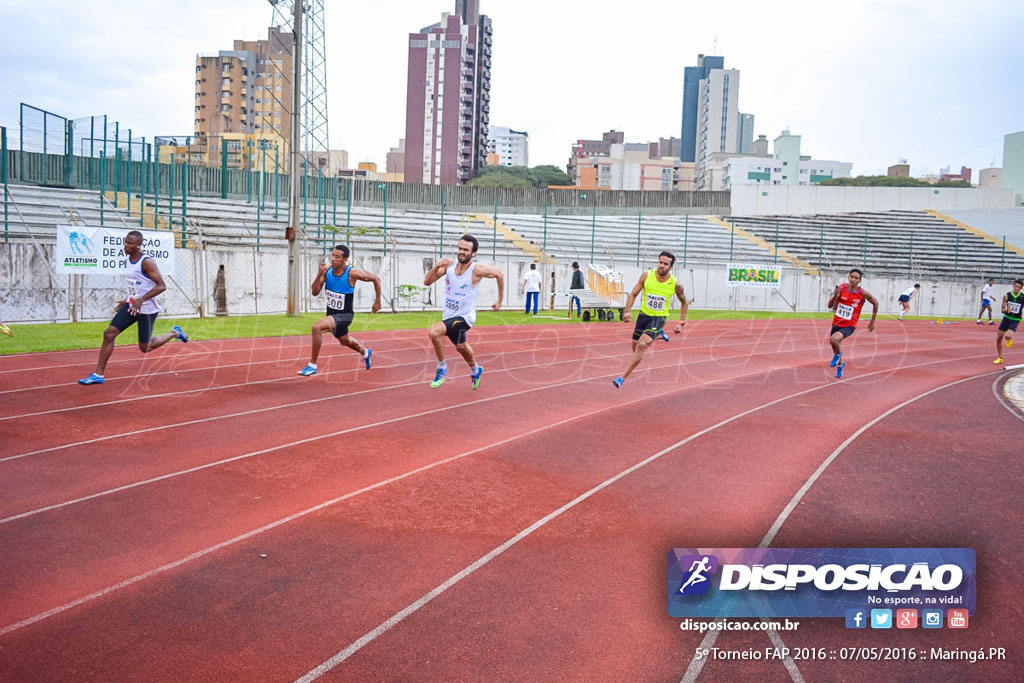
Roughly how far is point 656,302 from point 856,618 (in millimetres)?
7200

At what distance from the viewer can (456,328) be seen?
10172 millimetres

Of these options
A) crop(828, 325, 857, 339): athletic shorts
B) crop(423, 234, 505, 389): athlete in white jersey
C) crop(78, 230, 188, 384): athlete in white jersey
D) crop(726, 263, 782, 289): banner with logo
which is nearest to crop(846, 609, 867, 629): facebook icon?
crop(423, 234, 505, 389): athlete in white jersey

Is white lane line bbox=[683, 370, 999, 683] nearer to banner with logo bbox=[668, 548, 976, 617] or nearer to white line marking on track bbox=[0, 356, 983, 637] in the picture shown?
banner with logo bbox=[668, 548, 976, 617]

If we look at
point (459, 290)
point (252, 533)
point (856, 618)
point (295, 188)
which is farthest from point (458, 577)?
point (295, 188)

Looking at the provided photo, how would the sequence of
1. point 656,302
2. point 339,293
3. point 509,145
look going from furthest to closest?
point 509,145
point 339,293
point 656,302

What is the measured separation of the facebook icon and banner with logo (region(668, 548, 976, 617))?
23 mm

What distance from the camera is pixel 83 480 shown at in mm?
6355

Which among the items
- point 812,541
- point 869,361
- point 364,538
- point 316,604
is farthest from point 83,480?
point 869,361

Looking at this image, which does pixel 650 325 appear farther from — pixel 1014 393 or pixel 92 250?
pixel 92 250

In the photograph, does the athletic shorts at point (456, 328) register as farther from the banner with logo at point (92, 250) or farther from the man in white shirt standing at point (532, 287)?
the man in white shirt standing at point (532, 287)

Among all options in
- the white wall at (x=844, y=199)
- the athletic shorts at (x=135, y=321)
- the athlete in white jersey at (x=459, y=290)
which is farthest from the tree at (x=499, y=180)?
the athlete in white jersey at (x=459, y=290)

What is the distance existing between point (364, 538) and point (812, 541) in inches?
119

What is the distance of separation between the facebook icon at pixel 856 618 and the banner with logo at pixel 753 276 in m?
31.7

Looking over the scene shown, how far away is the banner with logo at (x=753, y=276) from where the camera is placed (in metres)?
34.9
